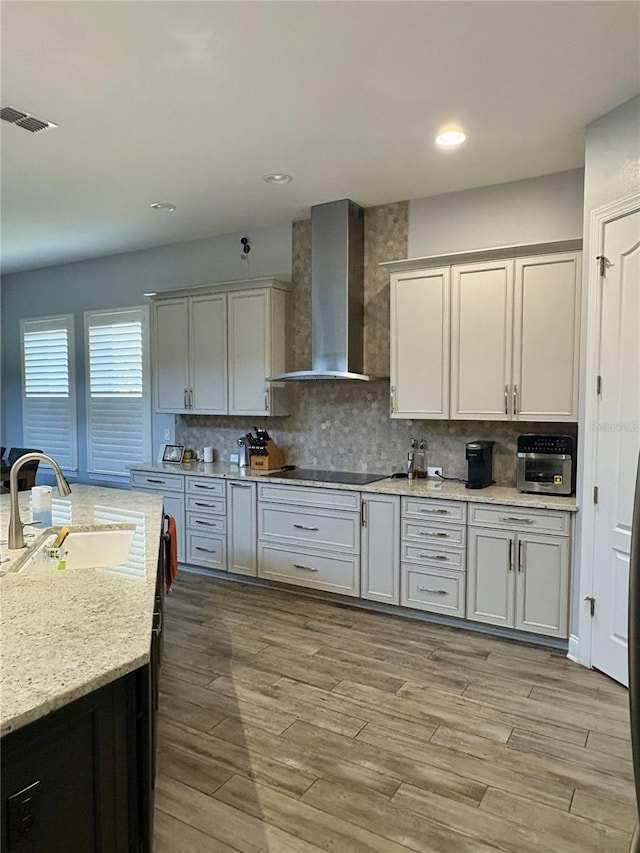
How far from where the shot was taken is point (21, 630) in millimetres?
1568

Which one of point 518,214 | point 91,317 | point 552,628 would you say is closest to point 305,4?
point 518,214

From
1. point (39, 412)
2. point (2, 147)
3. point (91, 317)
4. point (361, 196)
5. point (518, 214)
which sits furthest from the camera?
point (39, 412)

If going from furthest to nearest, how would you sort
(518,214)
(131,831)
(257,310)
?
(257,310), (518,214), (131,831)

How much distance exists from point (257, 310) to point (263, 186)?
3.35ft

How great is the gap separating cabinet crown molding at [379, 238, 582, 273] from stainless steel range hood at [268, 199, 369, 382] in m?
0.39

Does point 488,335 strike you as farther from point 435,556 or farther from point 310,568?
point 310,568

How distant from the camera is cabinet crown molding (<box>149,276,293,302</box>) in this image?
186 inches

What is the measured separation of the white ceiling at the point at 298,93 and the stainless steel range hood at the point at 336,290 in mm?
Result: 205

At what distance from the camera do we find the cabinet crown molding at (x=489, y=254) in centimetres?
346

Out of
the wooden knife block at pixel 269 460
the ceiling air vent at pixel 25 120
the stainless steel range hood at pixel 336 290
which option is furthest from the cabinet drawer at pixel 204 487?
the ceiling air vent at pixel 25 120

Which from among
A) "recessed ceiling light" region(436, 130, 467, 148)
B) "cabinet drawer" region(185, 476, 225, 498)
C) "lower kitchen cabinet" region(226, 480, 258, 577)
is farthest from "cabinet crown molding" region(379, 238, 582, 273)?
"cabinet drawer" region(185, 476, 225, 498)

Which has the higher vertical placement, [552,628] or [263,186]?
[263,186]

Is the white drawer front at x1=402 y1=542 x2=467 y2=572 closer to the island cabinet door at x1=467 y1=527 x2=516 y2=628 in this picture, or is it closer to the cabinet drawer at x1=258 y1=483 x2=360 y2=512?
the island cabinet door at x1=467 y1=527 x2=516 y2=628

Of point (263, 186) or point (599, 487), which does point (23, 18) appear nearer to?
point (263, 186)
